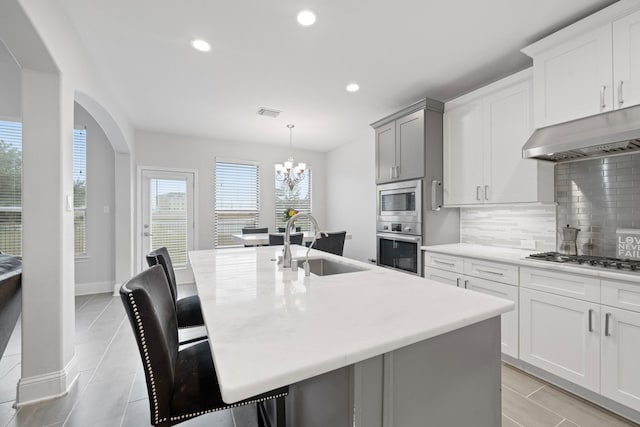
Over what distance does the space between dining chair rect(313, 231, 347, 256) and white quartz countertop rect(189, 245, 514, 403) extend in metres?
1.79

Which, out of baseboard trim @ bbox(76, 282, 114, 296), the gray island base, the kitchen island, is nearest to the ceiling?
the kitchen island

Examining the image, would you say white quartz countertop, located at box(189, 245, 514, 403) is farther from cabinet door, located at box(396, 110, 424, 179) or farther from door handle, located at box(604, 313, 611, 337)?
cabinet door, located at box(396, 110, 424, 179)

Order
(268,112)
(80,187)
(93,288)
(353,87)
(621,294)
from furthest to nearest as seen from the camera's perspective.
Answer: (93,288), (80,187), (268,112), (353,87), (621,294)

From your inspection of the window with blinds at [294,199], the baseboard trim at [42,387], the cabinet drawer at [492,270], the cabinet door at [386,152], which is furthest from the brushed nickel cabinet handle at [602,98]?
the window with blinds at [294,199]

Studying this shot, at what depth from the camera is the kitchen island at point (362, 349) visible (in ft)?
2.35

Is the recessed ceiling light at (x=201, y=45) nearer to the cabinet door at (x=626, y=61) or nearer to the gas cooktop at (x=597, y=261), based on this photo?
the cabinet door at (x=626, y=61)

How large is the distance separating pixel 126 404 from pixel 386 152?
3.35 meters

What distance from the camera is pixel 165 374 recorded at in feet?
3.40

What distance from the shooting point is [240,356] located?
71 cm

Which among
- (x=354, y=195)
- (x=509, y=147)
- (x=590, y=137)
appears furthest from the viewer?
(x=354, y=195)

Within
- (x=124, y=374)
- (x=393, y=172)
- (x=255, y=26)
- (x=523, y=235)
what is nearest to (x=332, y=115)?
(x=393, y=172)

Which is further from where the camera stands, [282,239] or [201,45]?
[282,239]

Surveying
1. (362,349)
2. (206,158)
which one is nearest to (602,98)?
(362,349)

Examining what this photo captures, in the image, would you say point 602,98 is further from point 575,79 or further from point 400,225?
point 400,225
